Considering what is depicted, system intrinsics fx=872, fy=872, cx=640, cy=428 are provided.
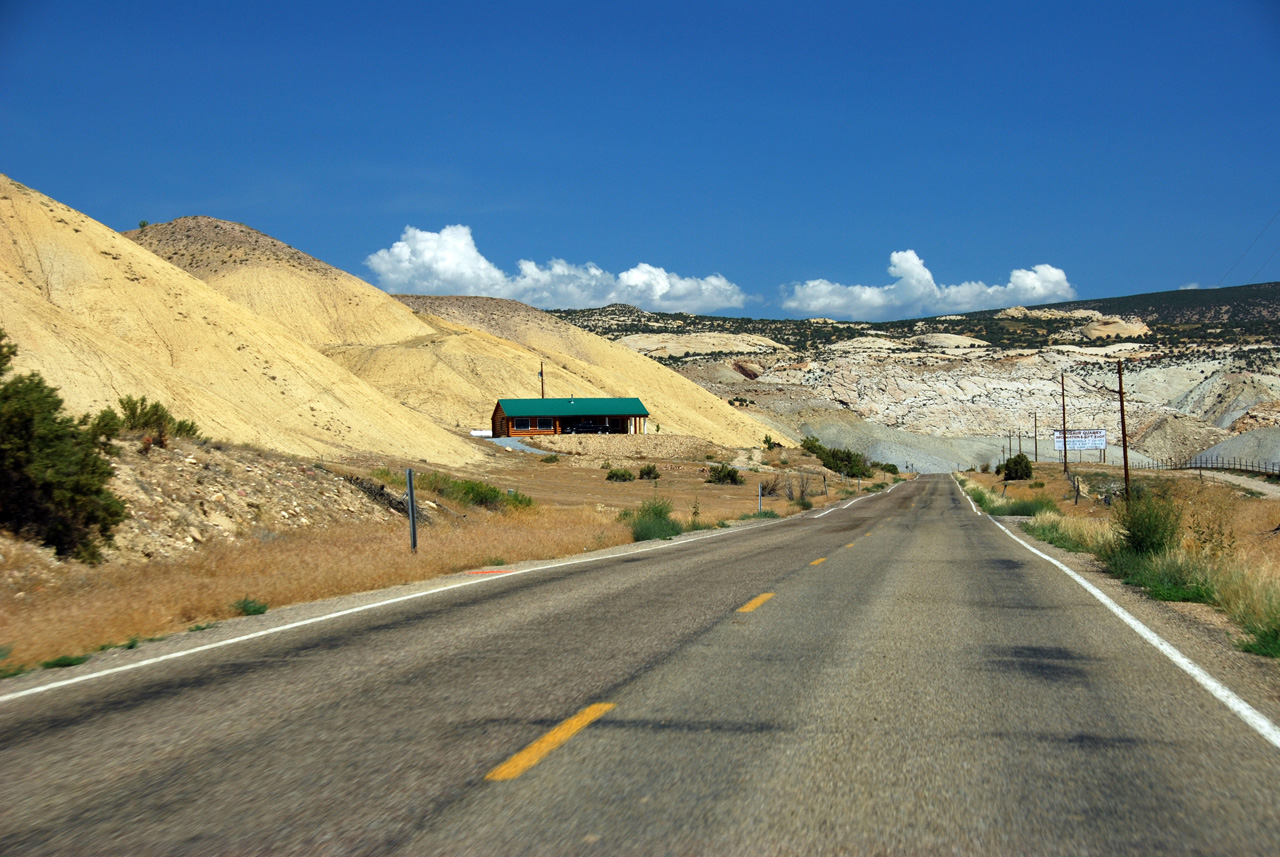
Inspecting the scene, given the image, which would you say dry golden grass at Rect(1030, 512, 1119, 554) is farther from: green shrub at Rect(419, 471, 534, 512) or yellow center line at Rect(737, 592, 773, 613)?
green shrub at Rect(419, 471, 534, 512)

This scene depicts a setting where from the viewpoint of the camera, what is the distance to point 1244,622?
8.67 metres

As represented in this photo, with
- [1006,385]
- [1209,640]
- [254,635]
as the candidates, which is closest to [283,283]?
[254,635]

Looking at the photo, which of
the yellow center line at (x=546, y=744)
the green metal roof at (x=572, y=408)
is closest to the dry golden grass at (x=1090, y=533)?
the yellow center line at (x=546, y=744)

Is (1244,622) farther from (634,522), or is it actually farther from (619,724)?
(634,522)

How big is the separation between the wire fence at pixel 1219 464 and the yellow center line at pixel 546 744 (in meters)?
78.9

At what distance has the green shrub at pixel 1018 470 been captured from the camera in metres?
82.6

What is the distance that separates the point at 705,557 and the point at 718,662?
31.5 feet

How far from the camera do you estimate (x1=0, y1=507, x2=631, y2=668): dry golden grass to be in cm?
859

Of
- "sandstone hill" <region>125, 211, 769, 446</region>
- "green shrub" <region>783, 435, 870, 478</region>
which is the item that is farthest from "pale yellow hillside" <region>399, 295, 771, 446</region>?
"green shrub" <region>783, 435, 870, 478</region>

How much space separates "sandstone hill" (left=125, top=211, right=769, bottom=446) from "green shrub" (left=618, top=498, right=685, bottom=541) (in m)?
58.6

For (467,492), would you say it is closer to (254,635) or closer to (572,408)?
(254,635)

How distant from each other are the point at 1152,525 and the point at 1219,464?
87.4 metres

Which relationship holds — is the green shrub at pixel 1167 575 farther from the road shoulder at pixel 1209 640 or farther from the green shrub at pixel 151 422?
the green shrub at pixel 151 422

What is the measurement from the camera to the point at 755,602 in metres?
10.5
